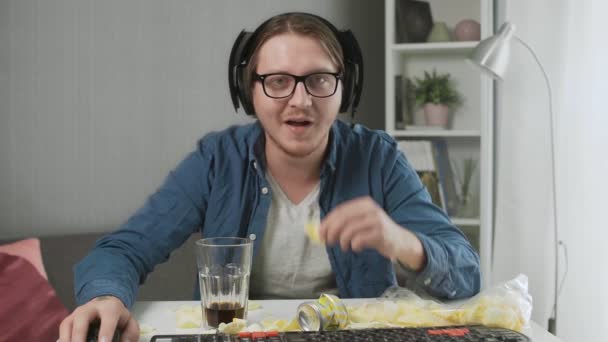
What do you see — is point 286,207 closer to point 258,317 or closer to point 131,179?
point 258,317

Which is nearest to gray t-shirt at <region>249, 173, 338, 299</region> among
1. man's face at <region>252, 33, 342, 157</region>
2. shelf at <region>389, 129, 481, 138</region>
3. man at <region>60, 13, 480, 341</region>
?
man at <region>60, 13, 480, 341</region>

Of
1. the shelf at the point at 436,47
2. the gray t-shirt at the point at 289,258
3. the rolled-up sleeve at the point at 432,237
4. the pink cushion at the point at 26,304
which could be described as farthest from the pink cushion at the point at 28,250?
the shelf at the point at 436,47

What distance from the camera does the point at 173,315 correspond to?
42.3 inches

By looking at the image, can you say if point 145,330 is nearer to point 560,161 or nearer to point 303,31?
point 303,31

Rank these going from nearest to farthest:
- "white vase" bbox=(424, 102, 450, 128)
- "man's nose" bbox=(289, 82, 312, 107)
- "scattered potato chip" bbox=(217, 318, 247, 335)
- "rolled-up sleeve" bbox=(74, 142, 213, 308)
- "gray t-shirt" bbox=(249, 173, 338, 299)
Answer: "scattered potato chip" bbox=(217, 318, 247, 335), "rolled-up sleeve" bbox=(74, 142, 213, 308), "man's nose" bbox=(289, 82, 312, 107), "gray t-shirt" bbox=(249, 173, 338, 299), "white vase" bbox=(424, 102, 450, 128)

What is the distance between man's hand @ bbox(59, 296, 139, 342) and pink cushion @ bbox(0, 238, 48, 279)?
0.72m

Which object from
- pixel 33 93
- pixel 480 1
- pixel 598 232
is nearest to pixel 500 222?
pixel 598 232

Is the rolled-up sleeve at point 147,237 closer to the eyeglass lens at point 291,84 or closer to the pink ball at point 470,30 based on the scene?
the eyeglass lens at point 291,84

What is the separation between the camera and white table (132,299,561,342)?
969 millimetres

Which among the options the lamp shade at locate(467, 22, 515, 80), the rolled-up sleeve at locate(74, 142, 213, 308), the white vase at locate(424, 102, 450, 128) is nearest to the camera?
the rolled-up sleeve at locate(74, 142, 213, 308)

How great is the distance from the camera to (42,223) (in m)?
1.83

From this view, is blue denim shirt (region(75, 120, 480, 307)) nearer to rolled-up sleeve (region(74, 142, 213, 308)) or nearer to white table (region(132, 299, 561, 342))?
rolled-up sleeve (region(74, 142, 213, 308))

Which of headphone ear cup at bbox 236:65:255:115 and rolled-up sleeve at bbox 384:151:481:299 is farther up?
headphone ear cup at bbox 236:65:255:115

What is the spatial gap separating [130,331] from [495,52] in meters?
1.73
